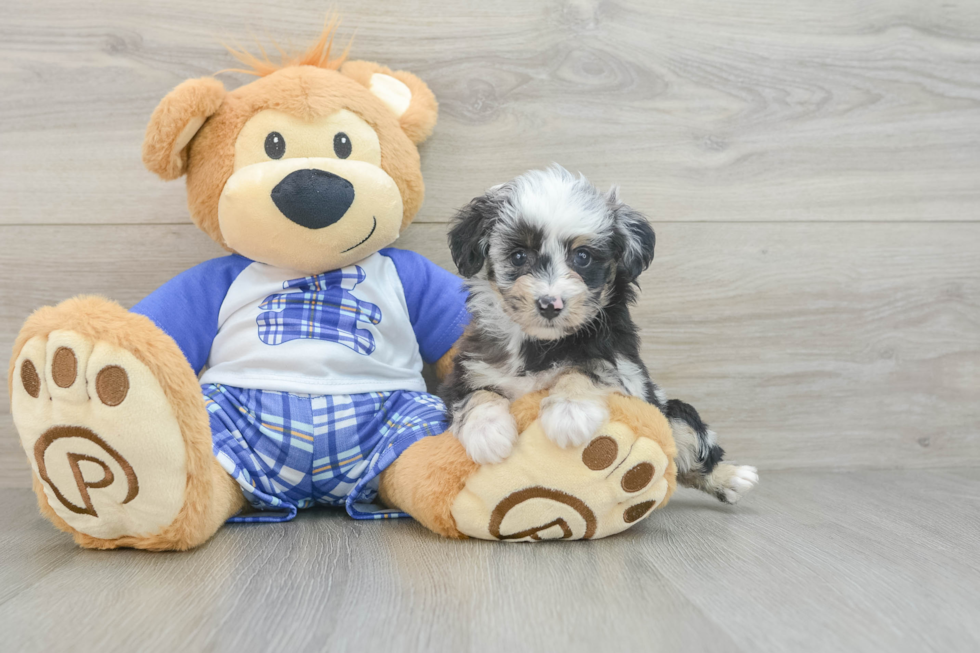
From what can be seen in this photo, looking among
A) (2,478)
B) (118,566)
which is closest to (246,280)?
(118,566)

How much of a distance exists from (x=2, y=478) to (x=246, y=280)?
1.05m

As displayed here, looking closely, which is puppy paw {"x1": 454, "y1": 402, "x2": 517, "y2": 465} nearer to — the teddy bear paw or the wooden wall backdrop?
the teddy bear paw

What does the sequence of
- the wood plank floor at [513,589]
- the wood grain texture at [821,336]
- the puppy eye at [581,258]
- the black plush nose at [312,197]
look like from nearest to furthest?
the wood plank floor at [513,589]
the puppy eye at [581,258]
the black plush nose at [312,197]
the wood grain texture at [821,336]

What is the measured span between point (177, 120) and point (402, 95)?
23.4 inches

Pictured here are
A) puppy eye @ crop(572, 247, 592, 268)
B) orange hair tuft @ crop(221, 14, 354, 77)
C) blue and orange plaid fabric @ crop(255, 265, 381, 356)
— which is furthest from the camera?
orange hair tuft @ crop(221, 14, 354, 77)

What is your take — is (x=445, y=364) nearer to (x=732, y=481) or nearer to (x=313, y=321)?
(x=313, y=321)

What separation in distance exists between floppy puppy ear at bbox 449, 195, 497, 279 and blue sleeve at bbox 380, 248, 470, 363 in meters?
Result: 0.37

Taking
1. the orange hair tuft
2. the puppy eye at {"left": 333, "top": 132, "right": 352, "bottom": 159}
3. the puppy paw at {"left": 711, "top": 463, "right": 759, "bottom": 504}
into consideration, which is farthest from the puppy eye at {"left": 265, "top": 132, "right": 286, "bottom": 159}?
the puppy paw at {"left": 711, "top": 463, "right": 759, "bottom": 504}

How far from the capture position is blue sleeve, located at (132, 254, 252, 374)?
1732 mm

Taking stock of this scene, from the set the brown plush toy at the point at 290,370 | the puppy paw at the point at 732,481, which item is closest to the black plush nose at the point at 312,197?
the brown plush toy at the point at 290,370

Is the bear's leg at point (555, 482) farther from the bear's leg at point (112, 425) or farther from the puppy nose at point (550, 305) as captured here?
the bear's leg at point (112, 425)

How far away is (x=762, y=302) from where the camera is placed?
224cm

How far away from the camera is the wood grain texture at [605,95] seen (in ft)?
6.77

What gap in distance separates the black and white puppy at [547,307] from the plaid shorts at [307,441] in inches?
7.3
